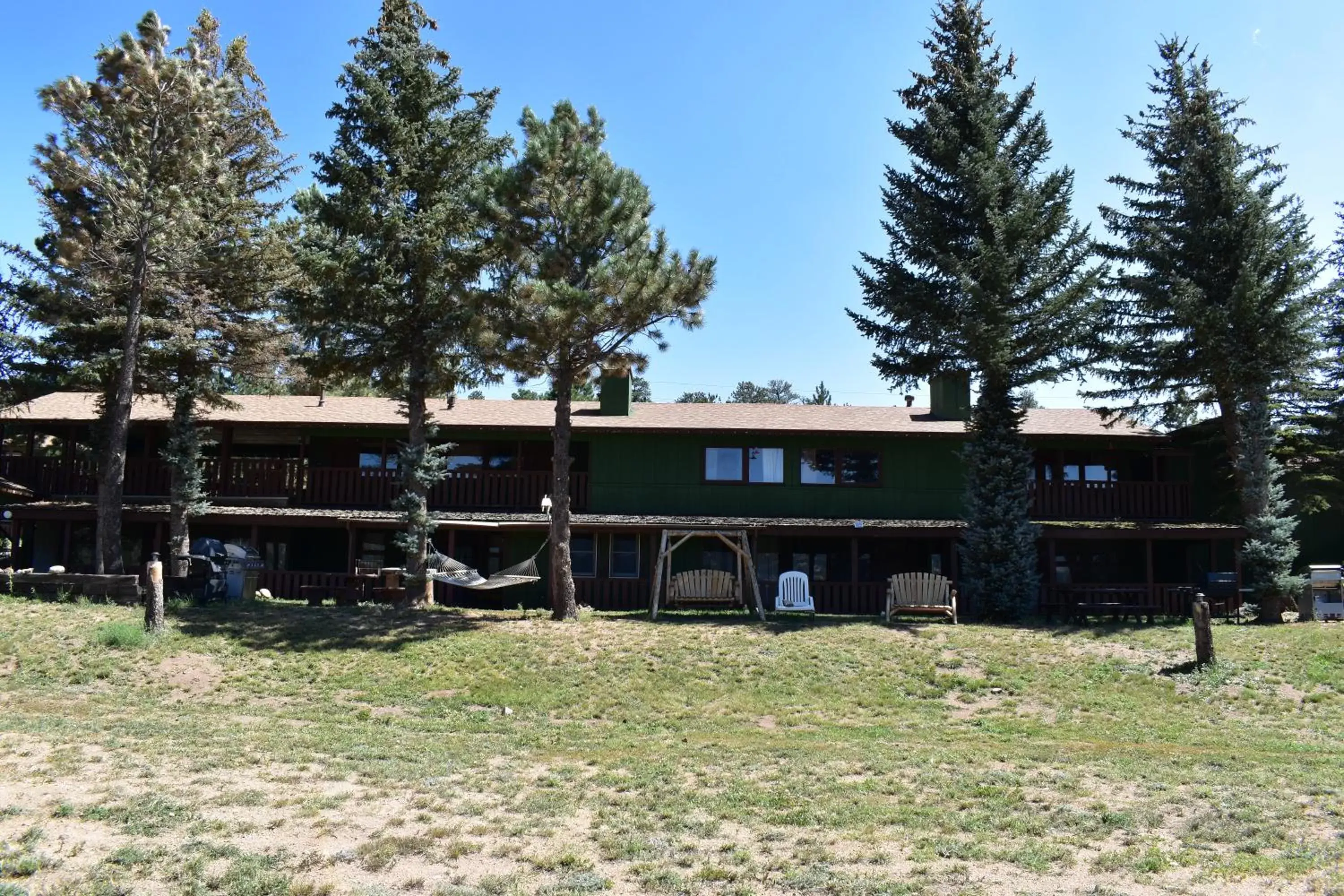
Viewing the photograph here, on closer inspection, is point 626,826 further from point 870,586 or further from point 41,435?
point 41,435

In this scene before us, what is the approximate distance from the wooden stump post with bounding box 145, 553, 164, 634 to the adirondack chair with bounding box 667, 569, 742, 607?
9632 millimetres

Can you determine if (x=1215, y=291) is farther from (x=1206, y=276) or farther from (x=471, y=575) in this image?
(x=471, y=575)

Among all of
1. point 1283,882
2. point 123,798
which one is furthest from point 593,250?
point 1283,882

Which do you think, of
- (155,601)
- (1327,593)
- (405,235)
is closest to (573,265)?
(405,235)

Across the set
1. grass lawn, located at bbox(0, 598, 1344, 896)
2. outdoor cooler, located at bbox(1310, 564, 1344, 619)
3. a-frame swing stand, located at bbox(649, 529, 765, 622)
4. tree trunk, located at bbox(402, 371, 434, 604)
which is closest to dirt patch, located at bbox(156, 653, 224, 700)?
grass lawn, located at bbox(0, 598, 1344, 896)

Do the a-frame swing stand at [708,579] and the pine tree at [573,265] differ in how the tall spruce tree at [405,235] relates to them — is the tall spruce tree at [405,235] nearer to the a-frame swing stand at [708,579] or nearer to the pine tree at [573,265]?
the pine tree at [573,265]

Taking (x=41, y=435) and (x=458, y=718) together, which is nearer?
(x=458, y=718)

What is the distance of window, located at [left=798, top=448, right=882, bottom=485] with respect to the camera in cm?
2464

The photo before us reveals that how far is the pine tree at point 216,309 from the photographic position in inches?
868

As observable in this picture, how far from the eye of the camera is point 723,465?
24766 mm

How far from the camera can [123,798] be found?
8.27 m

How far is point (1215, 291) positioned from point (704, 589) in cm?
1391

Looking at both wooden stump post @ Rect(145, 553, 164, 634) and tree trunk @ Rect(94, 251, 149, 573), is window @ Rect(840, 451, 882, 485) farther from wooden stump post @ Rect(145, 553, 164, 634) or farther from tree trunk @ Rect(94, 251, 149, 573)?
tree trunk @ Rect(94, 251, 149, 573)

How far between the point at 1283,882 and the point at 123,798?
9.12m
